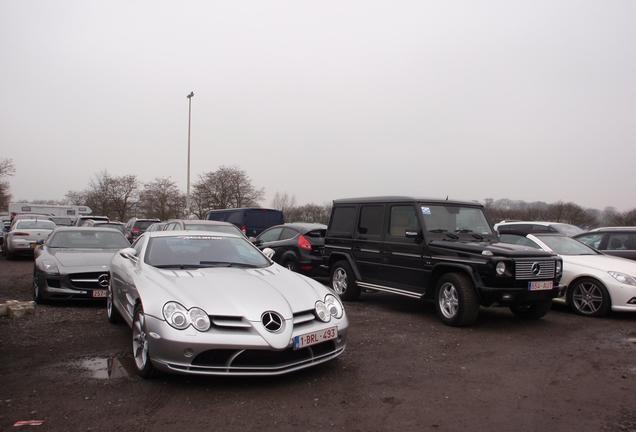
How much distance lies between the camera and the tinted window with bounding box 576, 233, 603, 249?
1061 centimetres

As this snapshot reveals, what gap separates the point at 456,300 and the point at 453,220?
4.99 ft

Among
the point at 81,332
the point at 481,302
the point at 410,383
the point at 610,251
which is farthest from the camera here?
the point at 610,251

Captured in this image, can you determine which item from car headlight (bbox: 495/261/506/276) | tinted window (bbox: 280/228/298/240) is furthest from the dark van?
car headlight (bbox: 495/261/506/276)

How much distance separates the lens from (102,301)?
859cm

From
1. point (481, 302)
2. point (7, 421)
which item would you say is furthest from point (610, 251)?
point (7, 421)

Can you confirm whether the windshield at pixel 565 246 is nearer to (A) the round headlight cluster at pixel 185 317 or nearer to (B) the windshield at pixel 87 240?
(A) the round headlight cluster at pixel 185 317

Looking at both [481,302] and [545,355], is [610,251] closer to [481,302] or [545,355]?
[481,302]

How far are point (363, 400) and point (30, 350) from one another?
13.0ft

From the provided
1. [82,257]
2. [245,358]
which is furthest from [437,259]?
[82,257]

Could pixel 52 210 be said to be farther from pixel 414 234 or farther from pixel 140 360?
pixel 140 360

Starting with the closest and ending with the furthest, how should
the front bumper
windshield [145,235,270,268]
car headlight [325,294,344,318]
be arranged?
1. the front bumper
2. car headlight [325,294,344,318]
3. windshield [145,235,270,268]

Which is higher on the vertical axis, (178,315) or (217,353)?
(178,315)

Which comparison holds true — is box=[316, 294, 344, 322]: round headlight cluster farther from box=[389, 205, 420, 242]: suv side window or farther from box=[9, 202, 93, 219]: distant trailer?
box=[9, 202, 93, 219]: distant trailer

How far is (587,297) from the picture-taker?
817cm
